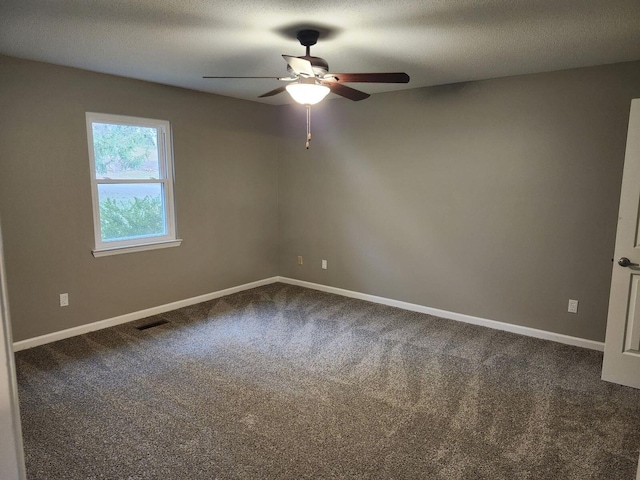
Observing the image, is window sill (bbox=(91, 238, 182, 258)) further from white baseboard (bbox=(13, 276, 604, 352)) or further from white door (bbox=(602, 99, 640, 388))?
white door (bbox=(602, 99, 640, 388))

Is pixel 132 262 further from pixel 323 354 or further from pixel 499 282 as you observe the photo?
pixel 499 282

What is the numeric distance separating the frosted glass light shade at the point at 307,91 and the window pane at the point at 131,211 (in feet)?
7.37

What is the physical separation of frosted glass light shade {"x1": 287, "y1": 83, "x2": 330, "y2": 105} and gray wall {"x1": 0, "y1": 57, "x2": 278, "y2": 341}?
2107 mm

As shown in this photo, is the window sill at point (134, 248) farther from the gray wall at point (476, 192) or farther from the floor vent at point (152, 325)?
the gray wall at point (476, 192)

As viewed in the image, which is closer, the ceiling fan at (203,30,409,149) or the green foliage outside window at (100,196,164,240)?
the ceiling fan at (203,30,409,149)

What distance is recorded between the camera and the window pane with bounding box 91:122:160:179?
12.9 ft

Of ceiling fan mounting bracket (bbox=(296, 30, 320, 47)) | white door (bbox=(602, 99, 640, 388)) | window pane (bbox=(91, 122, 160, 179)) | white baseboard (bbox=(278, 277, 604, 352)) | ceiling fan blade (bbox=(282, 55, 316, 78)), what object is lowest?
white baseboard (bbox=(278, 277, 604, 352))

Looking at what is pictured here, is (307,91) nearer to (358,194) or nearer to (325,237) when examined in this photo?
(358,194)

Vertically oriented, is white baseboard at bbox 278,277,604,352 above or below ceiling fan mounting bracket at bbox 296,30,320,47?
below

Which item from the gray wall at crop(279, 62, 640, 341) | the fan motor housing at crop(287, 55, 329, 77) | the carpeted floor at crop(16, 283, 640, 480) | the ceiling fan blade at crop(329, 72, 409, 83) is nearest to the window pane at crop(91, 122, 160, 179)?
the carpeted floor at crop(16, 283, 640, 480)

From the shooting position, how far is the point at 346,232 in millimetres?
5113

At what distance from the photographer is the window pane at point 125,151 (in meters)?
3.92

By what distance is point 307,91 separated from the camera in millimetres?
2771

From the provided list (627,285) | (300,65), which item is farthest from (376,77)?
(627,285)
